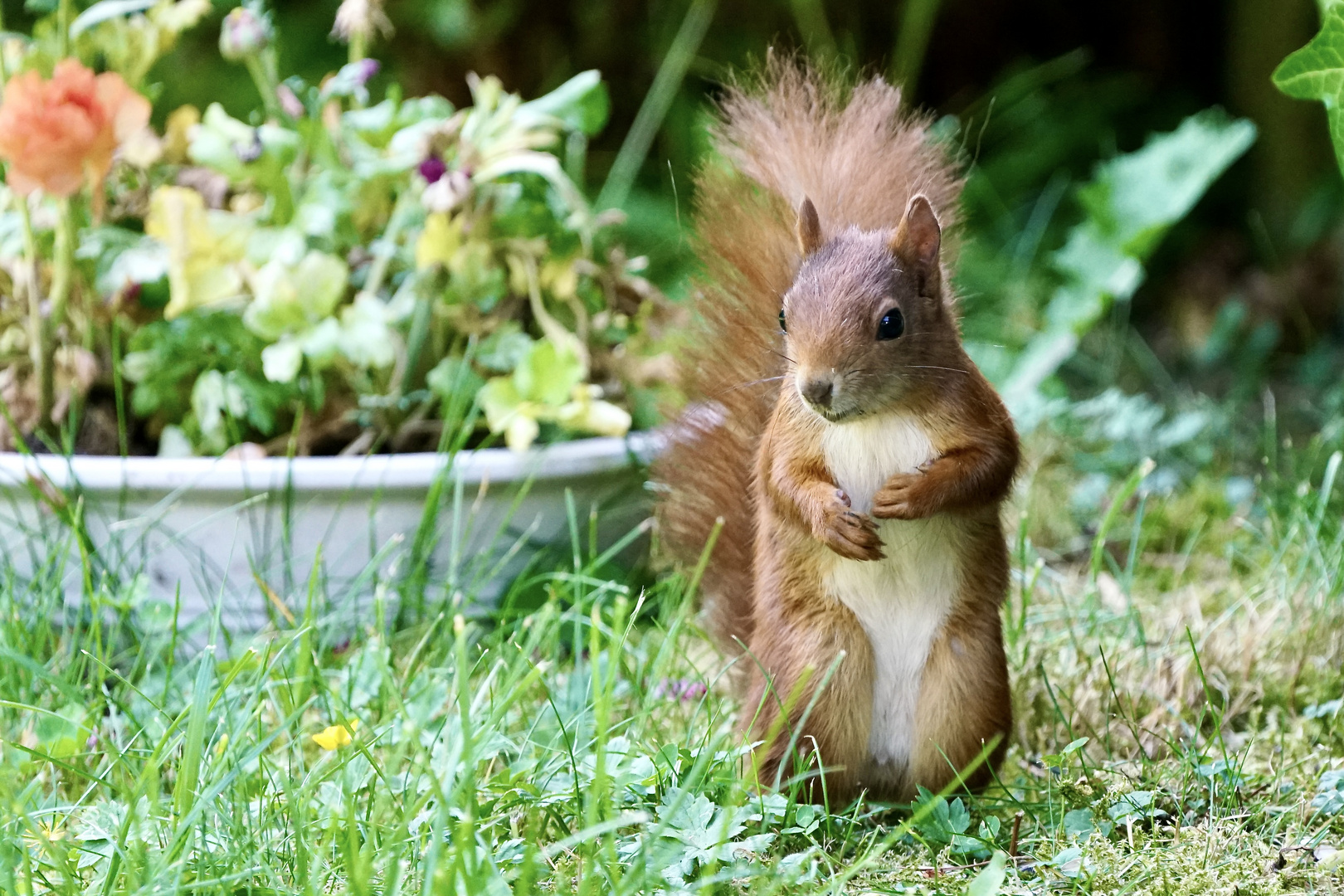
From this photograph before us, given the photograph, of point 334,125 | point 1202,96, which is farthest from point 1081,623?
point 1202,96

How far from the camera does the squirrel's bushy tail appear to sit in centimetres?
145

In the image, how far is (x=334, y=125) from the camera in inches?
78.4

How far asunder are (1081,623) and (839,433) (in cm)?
72

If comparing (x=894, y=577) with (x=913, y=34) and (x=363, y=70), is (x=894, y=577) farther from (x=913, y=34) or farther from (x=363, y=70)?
(x=913, y=34)

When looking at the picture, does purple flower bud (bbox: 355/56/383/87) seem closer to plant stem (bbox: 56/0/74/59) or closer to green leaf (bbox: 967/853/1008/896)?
plant stem (bbox: 56/0/74/59)

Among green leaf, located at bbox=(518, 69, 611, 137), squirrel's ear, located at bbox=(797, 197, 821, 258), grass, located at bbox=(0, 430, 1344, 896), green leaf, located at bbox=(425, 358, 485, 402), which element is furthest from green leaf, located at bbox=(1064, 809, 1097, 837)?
green leaf, located at bbox=(518, 69, 611, 137)

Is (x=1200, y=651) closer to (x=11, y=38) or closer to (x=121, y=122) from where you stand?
(x=121, y=122)

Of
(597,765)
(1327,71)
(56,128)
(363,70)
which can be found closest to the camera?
(597,765)

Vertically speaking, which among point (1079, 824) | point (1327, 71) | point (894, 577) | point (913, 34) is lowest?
point (1079, 824)

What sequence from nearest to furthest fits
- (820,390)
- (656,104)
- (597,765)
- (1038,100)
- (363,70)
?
(597,765), (820,390), (363,70), (656,104), (1038,100)

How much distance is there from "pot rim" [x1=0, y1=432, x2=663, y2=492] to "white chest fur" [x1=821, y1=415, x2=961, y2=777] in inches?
18.8

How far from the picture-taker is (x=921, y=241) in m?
1.27

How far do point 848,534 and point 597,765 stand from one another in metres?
0.33

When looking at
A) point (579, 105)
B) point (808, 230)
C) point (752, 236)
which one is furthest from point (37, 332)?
point (808, 230)
